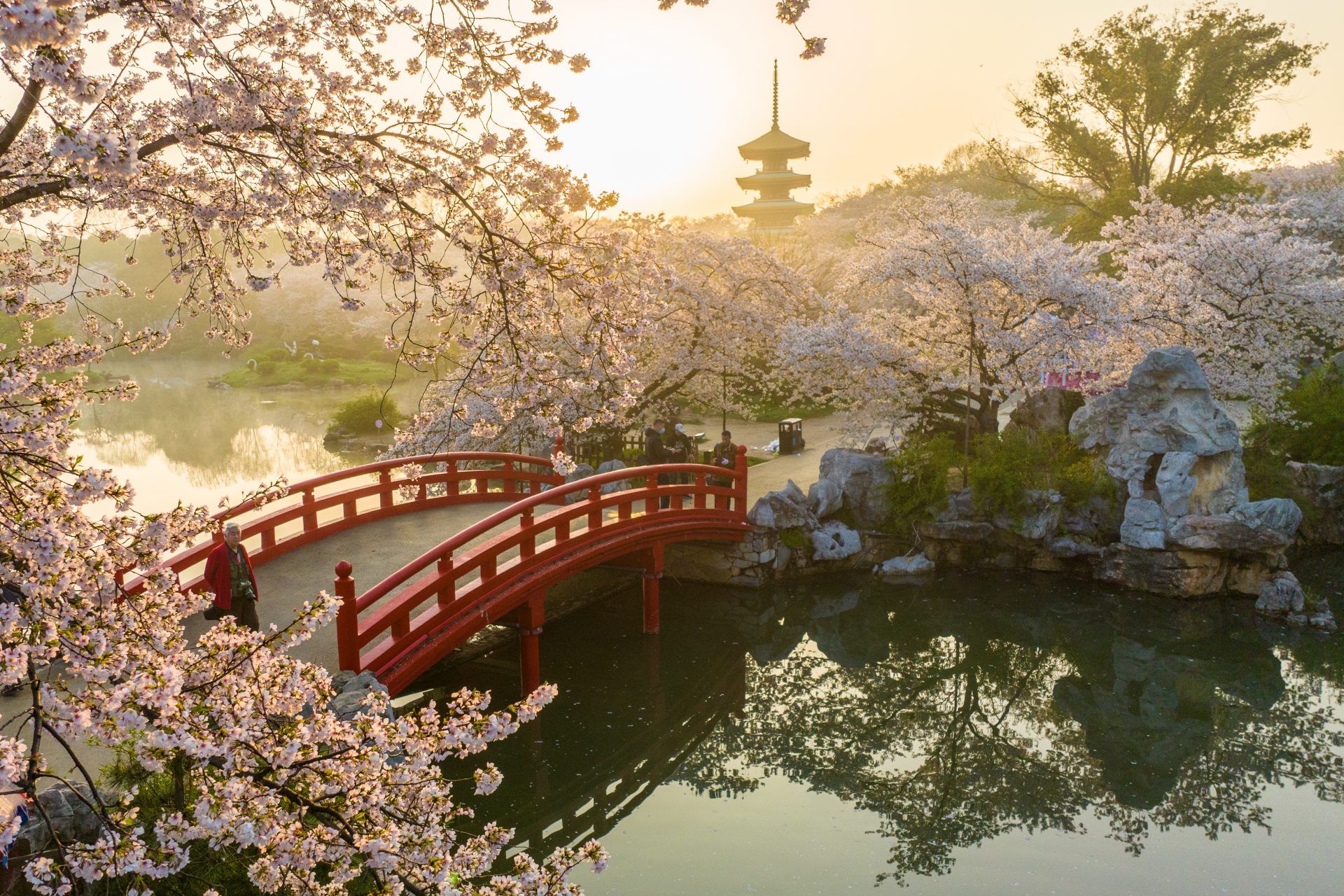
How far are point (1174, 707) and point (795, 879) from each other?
20.2 feet

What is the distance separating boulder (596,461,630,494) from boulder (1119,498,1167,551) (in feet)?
26.8

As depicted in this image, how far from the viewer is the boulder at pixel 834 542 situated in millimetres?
14914

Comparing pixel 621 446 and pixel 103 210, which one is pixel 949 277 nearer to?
pixel 621 446

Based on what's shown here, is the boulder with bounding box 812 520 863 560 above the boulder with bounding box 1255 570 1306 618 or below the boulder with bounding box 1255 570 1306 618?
above

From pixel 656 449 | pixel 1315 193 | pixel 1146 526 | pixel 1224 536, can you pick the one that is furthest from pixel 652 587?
pixel 1315 193

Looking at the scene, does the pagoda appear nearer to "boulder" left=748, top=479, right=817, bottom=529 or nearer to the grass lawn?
the grass lawn

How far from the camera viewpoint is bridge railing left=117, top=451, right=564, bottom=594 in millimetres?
9141

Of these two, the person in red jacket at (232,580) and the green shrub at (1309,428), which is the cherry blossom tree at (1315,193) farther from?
the person in red jacket at (232,580)

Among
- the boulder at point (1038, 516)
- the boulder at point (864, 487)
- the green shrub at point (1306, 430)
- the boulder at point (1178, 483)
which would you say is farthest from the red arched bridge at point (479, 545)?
the green shrub at point (1306, 430)

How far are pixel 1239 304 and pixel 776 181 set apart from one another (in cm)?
2658

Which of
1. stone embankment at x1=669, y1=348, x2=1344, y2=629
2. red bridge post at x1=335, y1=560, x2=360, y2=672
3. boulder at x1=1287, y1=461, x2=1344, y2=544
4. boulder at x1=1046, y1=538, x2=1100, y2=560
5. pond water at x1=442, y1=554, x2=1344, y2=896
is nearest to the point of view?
red bridge post at x1=335, y1=560, x2=360, y2=672

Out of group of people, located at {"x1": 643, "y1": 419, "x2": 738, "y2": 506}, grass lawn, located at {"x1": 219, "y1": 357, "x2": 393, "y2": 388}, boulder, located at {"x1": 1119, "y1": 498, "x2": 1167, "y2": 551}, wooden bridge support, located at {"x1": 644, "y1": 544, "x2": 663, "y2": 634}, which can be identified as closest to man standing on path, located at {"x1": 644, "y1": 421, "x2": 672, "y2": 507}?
group of people, located at {"x1": 643, "y1": 419, "x2": 738, "y2": 506}

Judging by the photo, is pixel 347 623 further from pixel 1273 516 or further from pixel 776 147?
pixel 776 147

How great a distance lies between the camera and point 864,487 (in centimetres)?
1567
